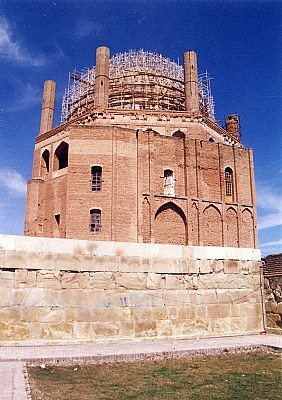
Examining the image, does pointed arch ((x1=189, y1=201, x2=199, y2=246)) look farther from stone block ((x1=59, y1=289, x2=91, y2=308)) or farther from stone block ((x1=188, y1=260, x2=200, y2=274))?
stone block ((x1=59, y1=289, x2=91, y2=308))

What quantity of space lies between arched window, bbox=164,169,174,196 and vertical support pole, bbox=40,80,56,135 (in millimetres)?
10495

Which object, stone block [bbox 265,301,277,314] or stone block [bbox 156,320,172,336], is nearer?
stone block [bbox 156,320,172,336]

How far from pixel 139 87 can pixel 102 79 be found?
405 cm

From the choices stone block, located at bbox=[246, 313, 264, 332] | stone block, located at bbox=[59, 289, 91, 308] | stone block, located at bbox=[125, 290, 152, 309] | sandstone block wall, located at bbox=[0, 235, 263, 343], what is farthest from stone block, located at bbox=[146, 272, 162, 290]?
stone block, located at bbox=[246, 313, 264, 332]

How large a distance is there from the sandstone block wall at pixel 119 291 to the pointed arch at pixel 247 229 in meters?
14.9

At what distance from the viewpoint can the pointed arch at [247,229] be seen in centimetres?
2490

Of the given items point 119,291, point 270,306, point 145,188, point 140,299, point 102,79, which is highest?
point 102,79

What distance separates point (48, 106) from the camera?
2989 centimetres

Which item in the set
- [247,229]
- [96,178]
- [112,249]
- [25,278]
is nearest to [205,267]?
[112,249]

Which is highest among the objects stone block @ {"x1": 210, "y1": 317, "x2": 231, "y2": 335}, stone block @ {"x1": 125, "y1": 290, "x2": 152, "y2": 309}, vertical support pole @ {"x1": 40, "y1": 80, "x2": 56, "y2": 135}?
vertical support pole @ {"x1": 40, "y1": 80, "x2": 56, "y2": 135}

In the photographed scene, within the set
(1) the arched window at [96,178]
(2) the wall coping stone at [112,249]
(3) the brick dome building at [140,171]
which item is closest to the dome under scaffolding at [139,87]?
(3) the brick dome building at [140,171]

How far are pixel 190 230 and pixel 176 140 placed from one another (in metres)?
5.59

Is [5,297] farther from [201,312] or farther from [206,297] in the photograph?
[206,297]

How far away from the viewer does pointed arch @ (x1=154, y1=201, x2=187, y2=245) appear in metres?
22.7
